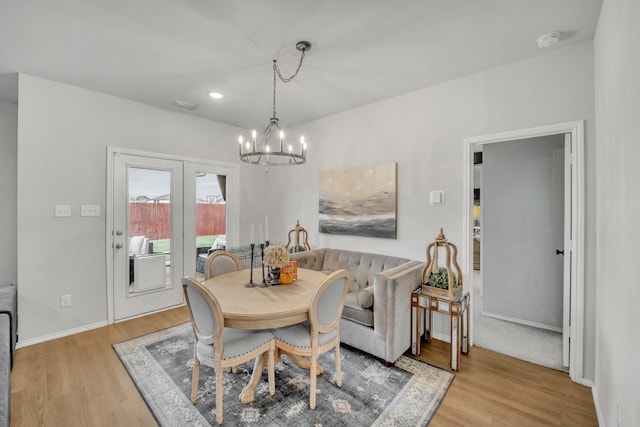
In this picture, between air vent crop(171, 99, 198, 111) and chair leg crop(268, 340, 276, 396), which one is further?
air vent crop(171, 99, 198, 111)

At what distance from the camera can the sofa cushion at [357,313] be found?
257cm

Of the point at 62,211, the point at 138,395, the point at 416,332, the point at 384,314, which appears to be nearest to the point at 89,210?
the point at 62,211

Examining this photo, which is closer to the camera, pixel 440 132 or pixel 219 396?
pixel 219 396

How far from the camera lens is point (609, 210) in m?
1.68

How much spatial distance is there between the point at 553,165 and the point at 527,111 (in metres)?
1.10

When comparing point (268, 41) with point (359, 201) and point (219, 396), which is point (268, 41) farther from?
point (219, 396)

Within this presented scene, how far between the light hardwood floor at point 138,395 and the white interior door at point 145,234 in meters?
0.85

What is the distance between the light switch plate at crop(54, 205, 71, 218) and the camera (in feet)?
9.93

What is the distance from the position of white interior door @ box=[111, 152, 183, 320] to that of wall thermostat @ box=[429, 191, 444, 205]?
126 inches

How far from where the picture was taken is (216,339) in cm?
176

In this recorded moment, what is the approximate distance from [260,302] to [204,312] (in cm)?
36

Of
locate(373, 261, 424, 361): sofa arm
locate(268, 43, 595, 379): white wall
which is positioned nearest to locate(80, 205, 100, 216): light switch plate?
locate(268, 43, 595, 379): white wall

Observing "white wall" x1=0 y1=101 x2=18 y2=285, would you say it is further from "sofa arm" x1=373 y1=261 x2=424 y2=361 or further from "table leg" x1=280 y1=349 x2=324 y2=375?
"sofa arm" x1=373 y1=261 x2=424 y2=361

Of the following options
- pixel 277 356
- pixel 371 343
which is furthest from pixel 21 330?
pixel 371 343
